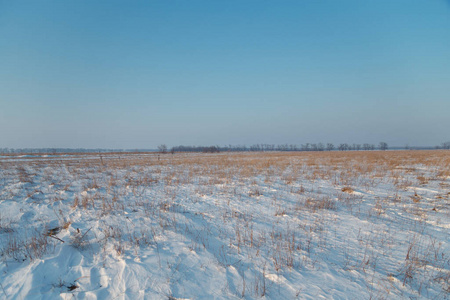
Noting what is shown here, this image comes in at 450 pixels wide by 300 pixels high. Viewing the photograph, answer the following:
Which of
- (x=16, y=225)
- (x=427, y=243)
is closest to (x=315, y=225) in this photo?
(x=427, y=243)

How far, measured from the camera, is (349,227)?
479 cm

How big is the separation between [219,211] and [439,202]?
7.15 metres

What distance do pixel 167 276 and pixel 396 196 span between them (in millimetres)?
7945

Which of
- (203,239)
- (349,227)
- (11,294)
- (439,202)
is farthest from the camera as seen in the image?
(439,202)

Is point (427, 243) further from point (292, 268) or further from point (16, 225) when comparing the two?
point (16, 225)

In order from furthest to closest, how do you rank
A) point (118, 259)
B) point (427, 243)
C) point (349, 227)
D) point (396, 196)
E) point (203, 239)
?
1. point (396, 196)
2. point (349, 227)
3. point (203, 239)
4. point (427, 243)
5. point (118, 259)

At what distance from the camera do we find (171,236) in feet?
14.3

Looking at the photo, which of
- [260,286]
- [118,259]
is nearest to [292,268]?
[260,286]

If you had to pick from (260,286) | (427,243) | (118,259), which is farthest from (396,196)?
(118,259)

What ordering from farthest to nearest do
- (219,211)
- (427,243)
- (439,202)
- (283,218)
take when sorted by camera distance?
(439,202), (219,211), (283,218), (427,243)

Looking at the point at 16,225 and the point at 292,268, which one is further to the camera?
the point at 16,225

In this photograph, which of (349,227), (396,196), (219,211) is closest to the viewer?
(349,227)

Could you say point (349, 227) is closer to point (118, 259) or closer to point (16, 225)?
point (118, 259)

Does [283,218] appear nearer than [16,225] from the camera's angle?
No
